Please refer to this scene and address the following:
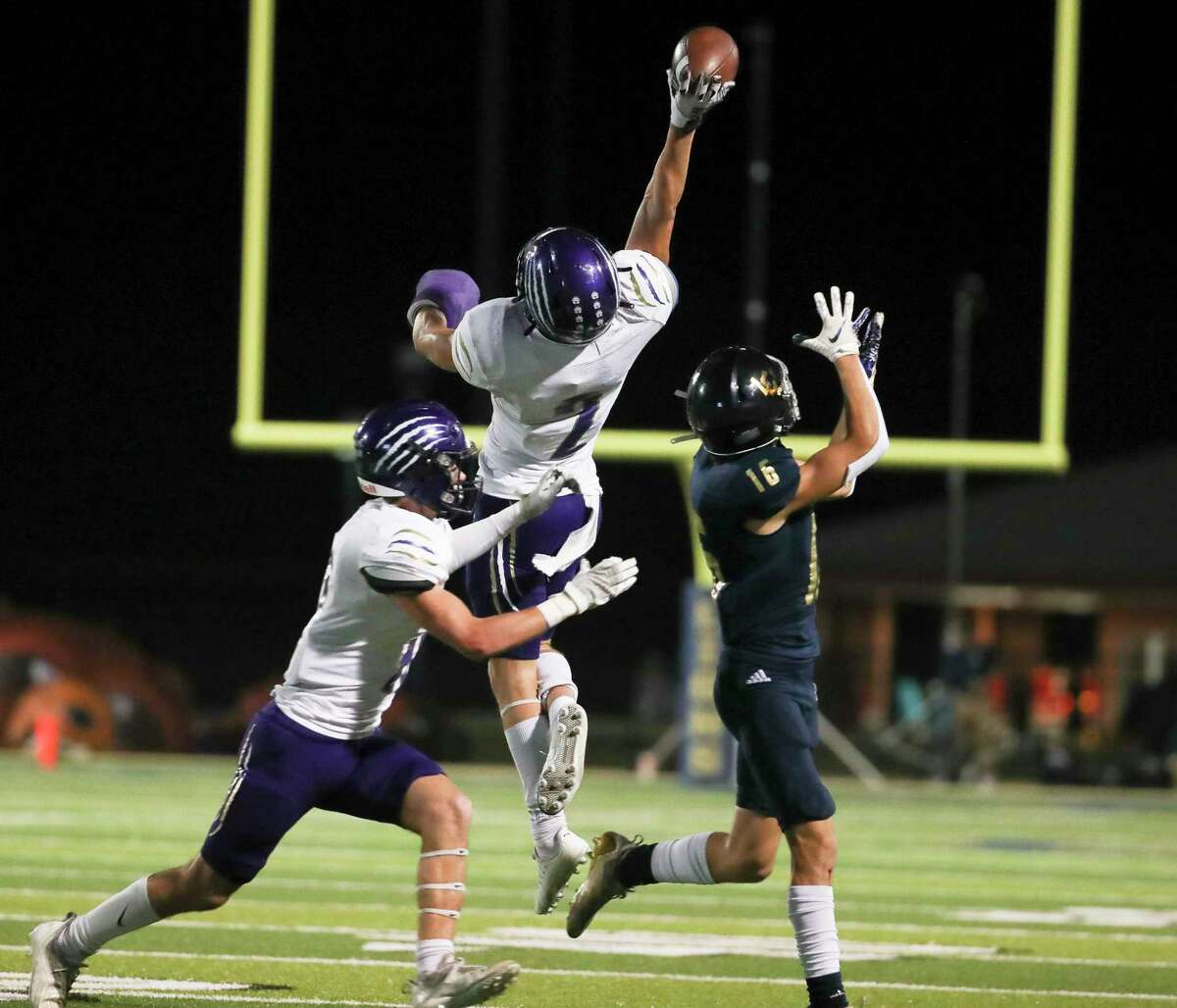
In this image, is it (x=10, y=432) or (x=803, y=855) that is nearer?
(x=803, y=855)

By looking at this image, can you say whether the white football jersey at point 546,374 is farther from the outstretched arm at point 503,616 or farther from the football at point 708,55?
the football at point 708,55

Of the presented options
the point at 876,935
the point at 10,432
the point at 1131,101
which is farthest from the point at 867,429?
the point at 10,432

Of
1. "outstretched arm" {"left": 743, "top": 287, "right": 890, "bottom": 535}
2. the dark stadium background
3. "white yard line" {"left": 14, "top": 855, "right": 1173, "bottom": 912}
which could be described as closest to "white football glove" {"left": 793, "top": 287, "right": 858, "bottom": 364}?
"outstretched arm" {"left": 743, "top": 287, "right": 890, "bottom": 535}

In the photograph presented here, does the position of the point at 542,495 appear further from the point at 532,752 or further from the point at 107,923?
the point at 107,923

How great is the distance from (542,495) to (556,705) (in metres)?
0.90

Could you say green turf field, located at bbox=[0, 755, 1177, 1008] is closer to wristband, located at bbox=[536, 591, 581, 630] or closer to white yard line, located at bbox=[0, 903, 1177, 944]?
white yard line, located at bbox=[0, 903, 1177, 944]

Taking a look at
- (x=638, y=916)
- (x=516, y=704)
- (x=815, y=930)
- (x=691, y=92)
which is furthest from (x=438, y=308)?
(x=638, y=916)

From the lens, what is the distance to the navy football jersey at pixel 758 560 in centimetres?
619

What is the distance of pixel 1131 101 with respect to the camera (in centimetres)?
1686

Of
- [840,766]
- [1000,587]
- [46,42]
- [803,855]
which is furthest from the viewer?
[46,42]

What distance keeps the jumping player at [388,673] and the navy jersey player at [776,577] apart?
0.50 meters

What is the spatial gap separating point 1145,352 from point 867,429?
2239 centimetres

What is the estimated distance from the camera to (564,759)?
6324mm

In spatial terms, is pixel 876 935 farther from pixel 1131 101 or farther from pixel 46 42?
pixel 46 42
